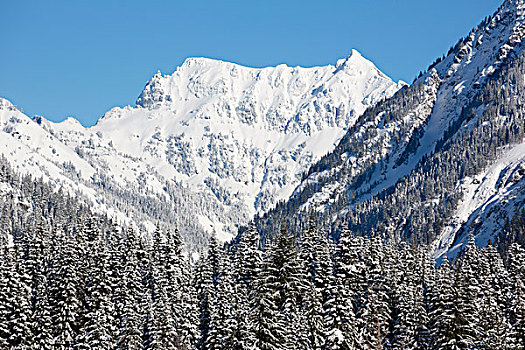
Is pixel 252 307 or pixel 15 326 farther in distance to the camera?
pixel 15 326

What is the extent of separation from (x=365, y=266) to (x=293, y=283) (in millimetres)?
10523

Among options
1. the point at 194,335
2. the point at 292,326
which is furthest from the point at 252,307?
the point at 194,335

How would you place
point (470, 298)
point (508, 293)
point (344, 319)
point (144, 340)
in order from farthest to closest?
point (508, 293), point (144, 340), point (470, 298), point (344, 319)

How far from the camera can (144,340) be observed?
8025cm

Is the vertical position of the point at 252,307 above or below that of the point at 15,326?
below

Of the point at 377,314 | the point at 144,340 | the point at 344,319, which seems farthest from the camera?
the point at 144,340

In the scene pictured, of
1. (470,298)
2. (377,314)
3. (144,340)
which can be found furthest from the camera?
(144,340)

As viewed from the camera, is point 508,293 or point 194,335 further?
point 508,293

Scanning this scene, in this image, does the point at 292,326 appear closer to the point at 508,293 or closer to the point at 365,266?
the point at 365,266

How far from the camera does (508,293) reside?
90.8 meters

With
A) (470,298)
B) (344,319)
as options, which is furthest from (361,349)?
(470,298)

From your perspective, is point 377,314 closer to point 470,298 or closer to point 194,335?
point 470,298

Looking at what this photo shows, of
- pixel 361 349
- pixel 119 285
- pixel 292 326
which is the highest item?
pixel 119 285

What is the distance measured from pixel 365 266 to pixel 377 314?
26.6 feet
